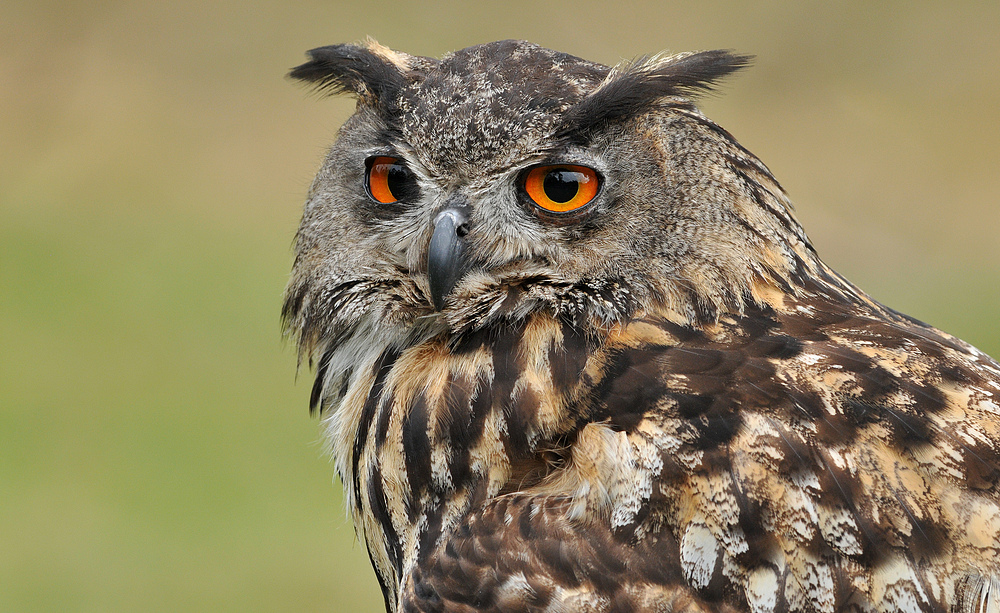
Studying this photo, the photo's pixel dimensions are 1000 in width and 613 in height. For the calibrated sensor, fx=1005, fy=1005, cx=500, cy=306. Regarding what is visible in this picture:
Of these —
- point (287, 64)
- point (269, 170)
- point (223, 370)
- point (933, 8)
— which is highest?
point (933, 8)

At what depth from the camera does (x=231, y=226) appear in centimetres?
850

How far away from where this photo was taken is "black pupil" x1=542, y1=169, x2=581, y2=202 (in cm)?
183

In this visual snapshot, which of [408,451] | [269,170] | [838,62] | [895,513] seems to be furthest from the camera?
[838,62]

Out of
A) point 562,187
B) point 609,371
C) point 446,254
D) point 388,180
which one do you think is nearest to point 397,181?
point 388,180

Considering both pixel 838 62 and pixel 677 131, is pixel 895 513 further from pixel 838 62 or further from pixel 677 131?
pixel 838 62

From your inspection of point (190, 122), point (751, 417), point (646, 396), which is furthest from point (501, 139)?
point (190, 122)

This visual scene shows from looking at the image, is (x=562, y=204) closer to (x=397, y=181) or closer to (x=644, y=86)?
(x=644, y=86)

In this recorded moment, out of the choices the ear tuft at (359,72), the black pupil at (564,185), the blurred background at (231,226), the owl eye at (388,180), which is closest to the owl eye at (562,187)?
the black pupil at (564,185)

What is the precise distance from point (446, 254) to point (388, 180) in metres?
0.28

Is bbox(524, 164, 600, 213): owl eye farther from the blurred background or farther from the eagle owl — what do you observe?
the blurred background

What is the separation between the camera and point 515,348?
1.77 metres

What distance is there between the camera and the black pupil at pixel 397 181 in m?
1.99

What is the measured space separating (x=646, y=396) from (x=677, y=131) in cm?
55

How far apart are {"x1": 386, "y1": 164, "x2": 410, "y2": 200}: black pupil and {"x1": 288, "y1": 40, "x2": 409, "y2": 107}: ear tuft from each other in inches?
5.3
